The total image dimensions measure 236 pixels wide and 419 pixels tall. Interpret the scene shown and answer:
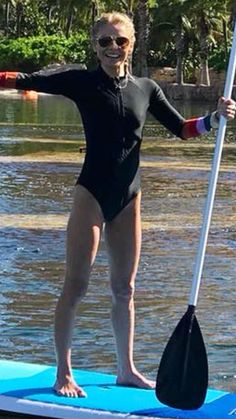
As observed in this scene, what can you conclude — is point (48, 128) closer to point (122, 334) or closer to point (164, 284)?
point (164, 284)

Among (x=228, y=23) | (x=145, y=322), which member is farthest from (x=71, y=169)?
(x=228, y=23)

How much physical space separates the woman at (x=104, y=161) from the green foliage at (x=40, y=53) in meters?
62.7

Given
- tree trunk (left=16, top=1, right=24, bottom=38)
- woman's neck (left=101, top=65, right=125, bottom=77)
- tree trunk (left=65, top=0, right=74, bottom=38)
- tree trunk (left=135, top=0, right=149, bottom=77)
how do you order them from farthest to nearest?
tree trunk (left=16, top=1, right=24, bottom=38), tree trunk (left=65, top=0, right=74, bottom=38), tree trunk (left=135, top=0, right=149, bottom=77), woman's neck (left=101, top=65, right=125, bottom=77)

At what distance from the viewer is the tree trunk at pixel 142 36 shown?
53.8m

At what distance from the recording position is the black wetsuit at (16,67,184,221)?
566 cm

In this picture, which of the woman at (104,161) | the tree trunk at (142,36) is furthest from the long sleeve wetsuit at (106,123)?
the tree trunk at (142,36)

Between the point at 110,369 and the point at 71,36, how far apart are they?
67.8 metres

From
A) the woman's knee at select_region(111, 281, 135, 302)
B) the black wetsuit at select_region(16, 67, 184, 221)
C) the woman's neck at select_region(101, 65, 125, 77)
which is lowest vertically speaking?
the woman's knee at select_region(111, 281, 135, 302)

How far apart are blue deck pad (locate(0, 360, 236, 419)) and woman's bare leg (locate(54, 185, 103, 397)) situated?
90mm

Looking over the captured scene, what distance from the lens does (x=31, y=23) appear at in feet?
278

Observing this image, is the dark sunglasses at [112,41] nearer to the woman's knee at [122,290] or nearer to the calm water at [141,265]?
the woman's knee at [122,290]

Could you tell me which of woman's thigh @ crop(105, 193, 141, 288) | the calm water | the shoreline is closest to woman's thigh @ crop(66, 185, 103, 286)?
woman's thigh @ crop(105, 193, 141, 288)

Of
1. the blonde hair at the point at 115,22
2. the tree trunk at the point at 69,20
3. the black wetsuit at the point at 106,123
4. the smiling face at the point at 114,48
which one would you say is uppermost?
the blonde hair at the point at 115,22

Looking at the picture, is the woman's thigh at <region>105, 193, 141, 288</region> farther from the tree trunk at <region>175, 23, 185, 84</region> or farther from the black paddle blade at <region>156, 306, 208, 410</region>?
the tree trunk at <region>175, 23, 185, 84</region>
